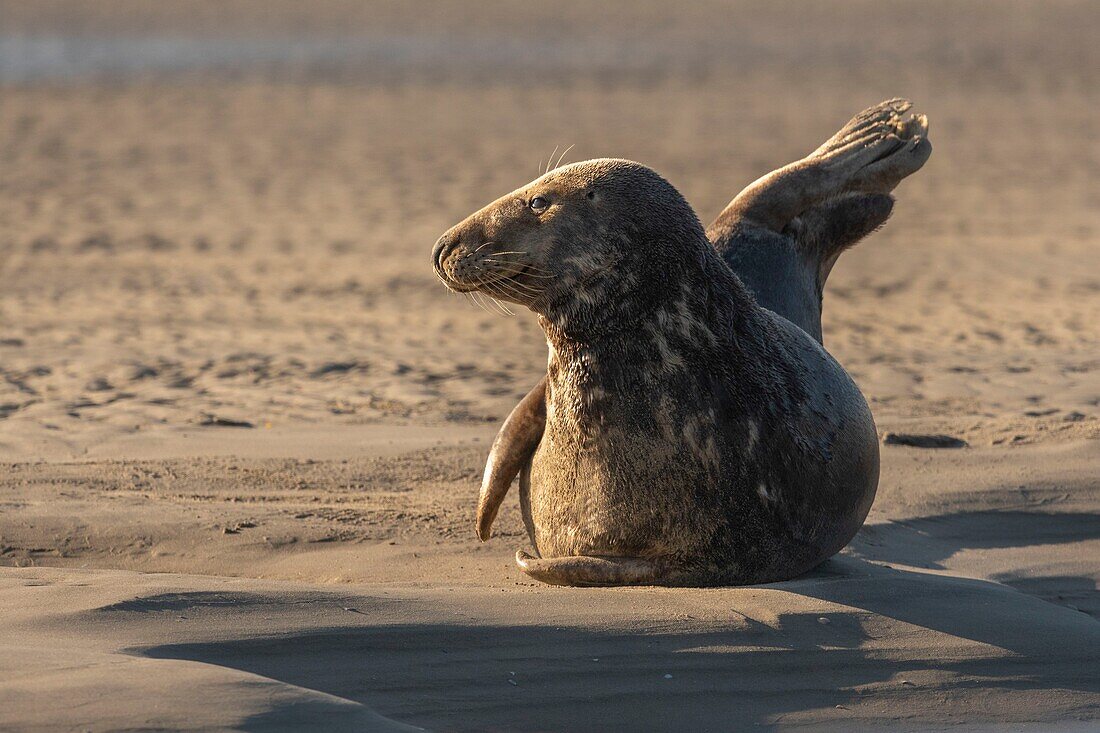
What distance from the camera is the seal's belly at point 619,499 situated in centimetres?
469

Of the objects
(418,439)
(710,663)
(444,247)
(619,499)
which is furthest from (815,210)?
(710,663)

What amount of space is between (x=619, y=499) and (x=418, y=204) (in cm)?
1213

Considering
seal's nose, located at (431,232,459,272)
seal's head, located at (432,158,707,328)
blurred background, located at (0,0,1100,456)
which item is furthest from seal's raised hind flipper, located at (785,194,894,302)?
seal's nose, located at (431,232,459,272)

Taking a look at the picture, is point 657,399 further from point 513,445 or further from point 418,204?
point 418,204

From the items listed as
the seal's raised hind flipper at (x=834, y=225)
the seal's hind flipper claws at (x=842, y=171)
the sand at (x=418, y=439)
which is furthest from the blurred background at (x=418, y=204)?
the seal's hind flipper claws at (x=842, y=171)

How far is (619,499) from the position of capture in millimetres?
4777

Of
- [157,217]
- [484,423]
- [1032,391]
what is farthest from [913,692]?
[157,217]

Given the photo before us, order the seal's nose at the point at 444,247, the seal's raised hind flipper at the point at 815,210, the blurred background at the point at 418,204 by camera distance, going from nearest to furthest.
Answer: the seal's nose at the point at 444,247 → the seal's raised hind flipper at the point at 815,210 → the blurred background at the point at 418,204

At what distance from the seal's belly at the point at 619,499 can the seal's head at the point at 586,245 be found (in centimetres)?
44

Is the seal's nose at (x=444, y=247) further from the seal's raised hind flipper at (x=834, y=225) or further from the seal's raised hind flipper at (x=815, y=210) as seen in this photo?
the seal's raised hind flipper at (x=834, y=225)

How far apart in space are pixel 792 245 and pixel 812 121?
16917 mm

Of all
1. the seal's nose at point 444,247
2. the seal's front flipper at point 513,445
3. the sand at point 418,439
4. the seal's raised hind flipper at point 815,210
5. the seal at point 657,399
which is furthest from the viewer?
the seal's raised hind flipper at point 815,210

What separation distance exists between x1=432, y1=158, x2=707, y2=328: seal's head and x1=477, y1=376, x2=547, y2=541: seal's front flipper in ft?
1.69


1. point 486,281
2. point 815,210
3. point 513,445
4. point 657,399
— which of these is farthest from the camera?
point 815,210
